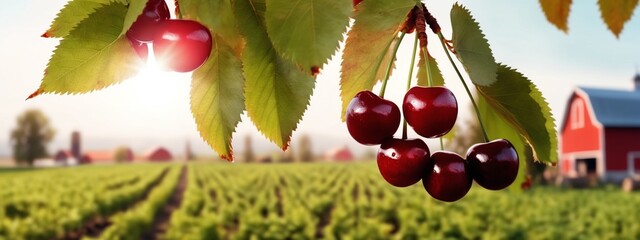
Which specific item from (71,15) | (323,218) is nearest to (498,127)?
(71,15)

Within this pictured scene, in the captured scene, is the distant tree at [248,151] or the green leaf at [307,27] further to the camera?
the distant tree at [248,151]

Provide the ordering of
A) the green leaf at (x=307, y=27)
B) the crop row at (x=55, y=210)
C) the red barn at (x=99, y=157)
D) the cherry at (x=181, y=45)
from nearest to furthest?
the green leaf at (x=307, y=27) < the cherry at (x=181, y=45) < the crop row at (x=55, y=210) < the red barn at (x=99, y=157)

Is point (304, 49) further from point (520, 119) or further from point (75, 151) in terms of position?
point (75, 151)

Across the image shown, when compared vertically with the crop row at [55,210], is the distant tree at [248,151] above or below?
above

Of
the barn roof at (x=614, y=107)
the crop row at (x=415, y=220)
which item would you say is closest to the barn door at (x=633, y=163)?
the barn roof at (x=614, y=107)

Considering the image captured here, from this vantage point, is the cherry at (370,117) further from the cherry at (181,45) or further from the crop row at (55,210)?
the crop row at (55,210)

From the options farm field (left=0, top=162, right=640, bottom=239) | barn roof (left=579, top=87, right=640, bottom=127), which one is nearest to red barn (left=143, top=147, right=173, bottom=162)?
barn roof (left=579, top=87, right=640, bottom=127)

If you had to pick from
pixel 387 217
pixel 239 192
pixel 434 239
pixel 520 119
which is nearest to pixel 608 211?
pixel 387 217
